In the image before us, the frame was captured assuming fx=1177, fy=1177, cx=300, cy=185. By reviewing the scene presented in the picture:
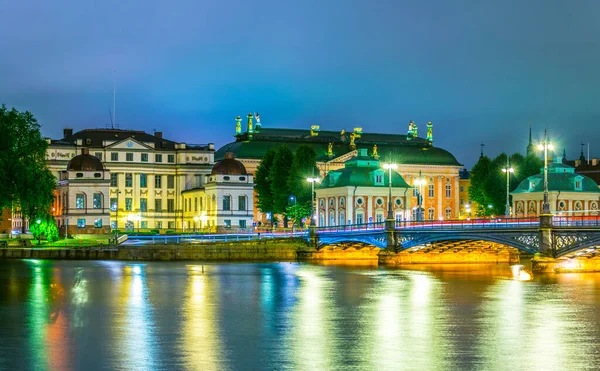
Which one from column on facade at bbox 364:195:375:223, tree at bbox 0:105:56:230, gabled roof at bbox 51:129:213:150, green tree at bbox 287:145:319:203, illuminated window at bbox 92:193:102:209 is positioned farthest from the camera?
gabled roof at bbox 51:129:213:150

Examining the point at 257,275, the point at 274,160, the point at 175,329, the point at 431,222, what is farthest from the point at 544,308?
the point at 274,160

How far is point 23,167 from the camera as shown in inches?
4043

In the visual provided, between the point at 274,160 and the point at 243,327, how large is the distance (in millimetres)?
115286

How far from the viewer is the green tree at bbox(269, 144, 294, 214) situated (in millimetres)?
159000

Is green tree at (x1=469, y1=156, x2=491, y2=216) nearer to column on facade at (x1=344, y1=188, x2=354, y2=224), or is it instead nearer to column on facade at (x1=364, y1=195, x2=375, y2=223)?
column on facade at (x1=364, y1=195, x2=375, y2=223)

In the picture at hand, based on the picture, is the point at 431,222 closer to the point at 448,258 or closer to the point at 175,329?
the point at 448,258

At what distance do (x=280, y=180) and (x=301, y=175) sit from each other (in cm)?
612

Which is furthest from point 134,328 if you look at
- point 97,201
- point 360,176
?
point 97,201

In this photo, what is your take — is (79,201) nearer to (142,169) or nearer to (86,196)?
(86,196)

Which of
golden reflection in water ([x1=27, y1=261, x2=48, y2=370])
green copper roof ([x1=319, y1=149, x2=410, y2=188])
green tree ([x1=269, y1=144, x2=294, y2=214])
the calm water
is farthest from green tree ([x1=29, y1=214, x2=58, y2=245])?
green tree ([x1=269, y1=144, x2=294, y2=214])

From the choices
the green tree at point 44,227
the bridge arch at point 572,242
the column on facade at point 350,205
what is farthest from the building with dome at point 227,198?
the bridge arch at point 572,242

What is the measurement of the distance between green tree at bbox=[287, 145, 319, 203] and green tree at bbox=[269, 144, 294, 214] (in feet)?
7.81

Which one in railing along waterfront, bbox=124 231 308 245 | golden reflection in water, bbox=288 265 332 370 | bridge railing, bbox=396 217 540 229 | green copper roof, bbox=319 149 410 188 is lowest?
golden reflection in water, bbox=288 265 332 370

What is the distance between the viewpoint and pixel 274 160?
163 meters
